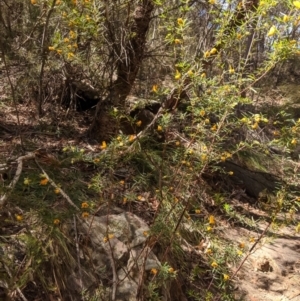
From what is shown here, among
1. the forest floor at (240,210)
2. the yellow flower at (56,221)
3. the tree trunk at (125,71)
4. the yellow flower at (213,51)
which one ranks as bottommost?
the forest floor at (240,210)

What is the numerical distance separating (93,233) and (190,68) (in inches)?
55.4

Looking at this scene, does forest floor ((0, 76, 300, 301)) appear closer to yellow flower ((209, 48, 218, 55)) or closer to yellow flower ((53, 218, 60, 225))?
yellow flower ((53, 218, 60, 225))

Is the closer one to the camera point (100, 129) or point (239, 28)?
point (239, 28)

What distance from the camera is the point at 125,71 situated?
170 inches

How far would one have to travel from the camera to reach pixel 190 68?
227cm

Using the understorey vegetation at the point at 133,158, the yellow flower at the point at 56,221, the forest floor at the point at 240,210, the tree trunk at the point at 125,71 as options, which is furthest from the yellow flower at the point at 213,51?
the tree trunk at the point at 125,71

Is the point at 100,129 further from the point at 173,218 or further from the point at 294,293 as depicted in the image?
the point at 294,293

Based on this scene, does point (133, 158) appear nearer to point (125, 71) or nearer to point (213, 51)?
point (125, 71)

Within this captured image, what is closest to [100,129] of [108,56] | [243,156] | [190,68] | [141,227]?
[108,56]

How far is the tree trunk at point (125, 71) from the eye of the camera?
13.3ft

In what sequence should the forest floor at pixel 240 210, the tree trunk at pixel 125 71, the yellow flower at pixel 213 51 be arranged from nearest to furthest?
the yellow flower at pixel 213 51 < the forest floor at pixel 240 210 < the tree trunk at pixel 125 71

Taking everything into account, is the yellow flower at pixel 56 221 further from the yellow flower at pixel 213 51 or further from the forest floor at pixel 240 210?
the yellow flower at pixel 213 51

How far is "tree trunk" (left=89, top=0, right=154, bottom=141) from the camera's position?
4.04 metres

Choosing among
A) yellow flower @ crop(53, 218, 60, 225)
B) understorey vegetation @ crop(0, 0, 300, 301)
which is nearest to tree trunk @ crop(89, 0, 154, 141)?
understorey vegetation @ crop(0, 0, 300, 301)
